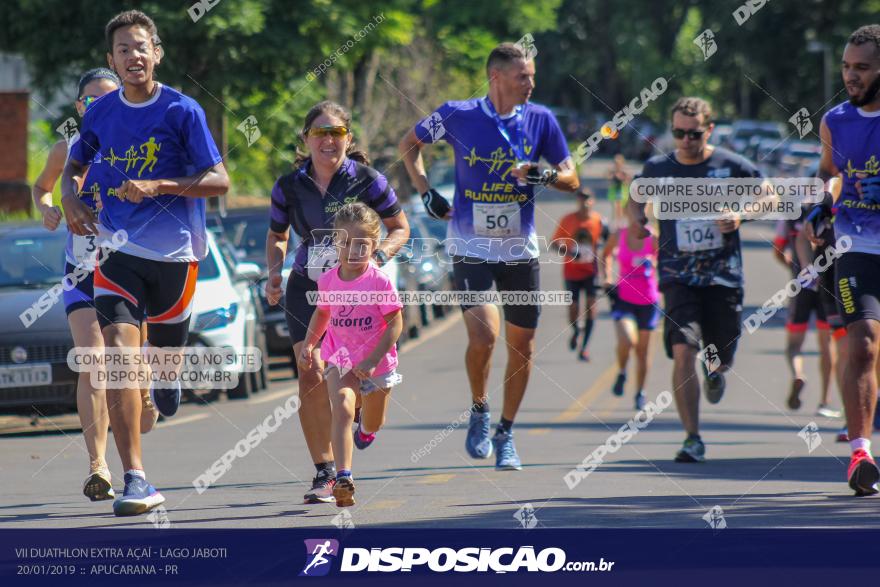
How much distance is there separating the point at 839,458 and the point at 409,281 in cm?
1344

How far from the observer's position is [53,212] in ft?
27.8

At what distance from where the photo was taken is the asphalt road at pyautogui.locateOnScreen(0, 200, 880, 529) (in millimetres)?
7547

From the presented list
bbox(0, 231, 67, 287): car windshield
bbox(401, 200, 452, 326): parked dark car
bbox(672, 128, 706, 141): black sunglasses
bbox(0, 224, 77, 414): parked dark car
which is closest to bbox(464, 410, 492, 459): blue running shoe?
bbox(672, 128, 706, 141): black sunglasses

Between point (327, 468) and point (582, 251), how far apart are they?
10854 mm

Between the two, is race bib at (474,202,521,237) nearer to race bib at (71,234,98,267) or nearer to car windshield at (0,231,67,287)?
race bib at (71,234,98,267)

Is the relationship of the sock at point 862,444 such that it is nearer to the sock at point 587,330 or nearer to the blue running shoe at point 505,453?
the blue running shoe at point 505,453

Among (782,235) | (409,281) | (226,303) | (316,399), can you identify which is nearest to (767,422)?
(782,235)

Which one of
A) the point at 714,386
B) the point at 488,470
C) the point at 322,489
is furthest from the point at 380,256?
the point at 714,386

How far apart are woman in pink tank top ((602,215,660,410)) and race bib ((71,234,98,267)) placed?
7.34m

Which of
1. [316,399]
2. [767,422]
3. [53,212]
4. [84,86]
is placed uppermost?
[84,86]

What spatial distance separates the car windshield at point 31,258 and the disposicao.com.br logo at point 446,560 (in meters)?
7.87

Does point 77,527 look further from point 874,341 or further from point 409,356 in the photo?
point 409,356

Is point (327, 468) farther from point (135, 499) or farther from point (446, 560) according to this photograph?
point (446, 560)

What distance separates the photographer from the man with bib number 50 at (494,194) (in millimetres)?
9602
